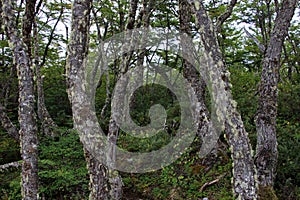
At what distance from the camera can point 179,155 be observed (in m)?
7.47

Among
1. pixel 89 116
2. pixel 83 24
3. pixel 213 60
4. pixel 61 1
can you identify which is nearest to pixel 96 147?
pixel 89 116

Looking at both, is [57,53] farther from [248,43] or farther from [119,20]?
[248,43]

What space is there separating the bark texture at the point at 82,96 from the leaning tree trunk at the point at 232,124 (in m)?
1.47

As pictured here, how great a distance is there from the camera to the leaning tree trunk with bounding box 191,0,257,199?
3.82 meters

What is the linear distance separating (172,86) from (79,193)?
833 cm

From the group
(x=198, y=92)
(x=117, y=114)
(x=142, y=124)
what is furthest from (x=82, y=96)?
(x=142, y=124)

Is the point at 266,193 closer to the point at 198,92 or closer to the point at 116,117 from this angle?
the point at 198,92

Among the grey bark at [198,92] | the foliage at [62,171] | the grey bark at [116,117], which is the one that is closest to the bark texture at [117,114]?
the grey bark at [116,117]

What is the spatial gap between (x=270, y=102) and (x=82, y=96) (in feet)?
10.7

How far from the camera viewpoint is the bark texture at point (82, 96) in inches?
138

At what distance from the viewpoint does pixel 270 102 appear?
16.7ft

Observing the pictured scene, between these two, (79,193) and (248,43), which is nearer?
(79,193)

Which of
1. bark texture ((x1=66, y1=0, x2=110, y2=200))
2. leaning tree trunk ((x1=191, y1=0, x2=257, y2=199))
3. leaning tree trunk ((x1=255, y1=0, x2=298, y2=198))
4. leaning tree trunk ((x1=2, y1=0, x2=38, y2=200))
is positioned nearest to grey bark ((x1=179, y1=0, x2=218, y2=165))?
leaning tree trunk ((x1=255, y1=0, x2=298, y2=198))

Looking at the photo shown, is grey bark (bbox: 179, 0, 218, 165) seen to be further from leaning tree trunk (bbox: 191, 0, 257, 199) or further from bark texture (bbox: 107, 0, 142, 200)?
leaning tree trunk (bbox: 191, 0, 257, 199)
